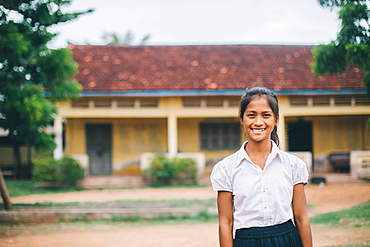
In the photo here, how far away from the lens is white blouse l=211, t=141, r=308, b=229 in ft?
7.70

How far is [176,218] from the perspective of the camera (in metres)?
8.26

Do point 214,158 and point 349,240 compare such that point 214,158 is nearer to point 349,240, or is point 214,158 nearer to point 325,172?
point 325,172

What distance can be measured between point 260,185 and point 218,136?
544 inches

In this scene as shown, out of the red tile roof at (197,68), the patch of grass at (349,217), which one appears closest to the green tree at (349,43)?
the patch of grass at (349,217)

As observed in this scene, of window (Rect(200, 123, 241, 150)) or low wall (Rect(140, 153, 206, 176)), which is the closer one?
low wall (Rect(140, 153, 206, 176))

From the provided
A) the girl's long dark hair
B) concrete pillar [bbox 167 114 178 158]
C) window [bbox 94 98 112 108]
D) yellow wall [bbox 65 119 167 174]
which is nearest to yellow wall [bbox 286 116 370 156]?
concrete pillar [bbox 167 114 178 158]

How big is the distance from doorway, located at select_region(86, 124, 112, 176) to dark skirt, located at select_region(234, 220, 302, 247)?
45.6ft

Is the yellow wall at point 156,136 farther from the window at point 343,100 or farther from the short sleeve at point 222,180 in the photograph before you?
the short sleeve at point 222,180

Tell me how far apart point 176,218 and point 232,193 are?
6034mm

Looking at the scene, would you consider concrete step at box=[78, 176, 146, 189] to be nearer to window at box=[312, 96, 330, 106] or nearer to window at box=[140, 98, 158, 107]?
window at box=[140, 98, 158, 107]

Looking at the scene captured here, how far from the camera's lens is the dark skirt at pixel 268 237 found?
2338 mm

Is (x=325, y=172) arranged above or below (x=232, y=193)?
below

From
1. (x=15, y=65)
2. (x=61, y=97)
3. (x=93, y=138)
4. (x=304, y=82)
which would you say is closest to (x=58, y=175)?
(x=93, y=138)

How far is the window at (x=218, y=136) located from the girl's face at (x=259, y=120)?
13.7m
